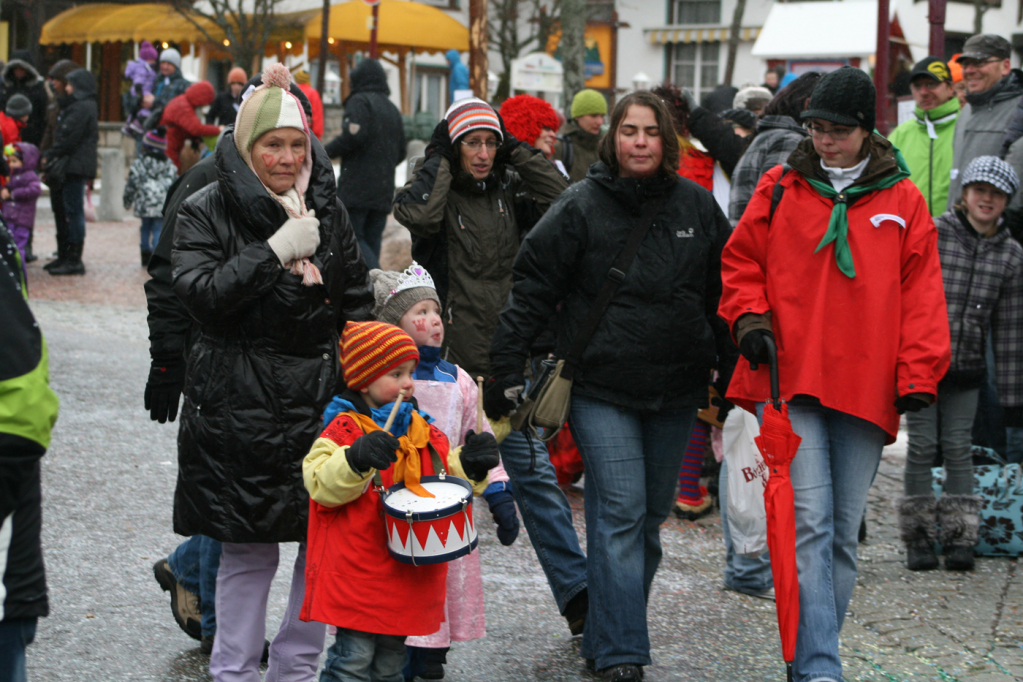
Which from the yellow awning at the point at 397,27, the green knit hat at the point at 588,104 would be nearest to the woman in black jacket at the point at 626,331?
the green knit hat at the point at 588,104

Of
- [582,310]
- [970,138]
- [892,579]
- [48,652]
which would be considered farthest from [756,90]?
[48,652]

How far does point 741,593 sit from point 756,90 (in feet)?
12.7

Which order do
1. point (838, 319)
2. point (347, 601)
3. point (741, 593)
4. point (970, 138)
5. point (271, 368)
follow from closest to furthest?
point (347, 601) < point (271, 368) < point (838, 319) < point (741, 593) < point (970, 138)

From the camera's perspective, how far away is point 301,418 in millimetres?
3658

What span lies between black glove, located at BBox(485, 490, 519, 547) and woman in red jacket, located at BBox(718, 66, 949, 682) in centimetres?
93

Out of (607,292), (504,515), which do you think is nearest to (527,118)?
(607,292)

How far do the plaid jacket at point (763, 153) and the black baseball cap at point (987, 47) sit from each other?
90.9 inches

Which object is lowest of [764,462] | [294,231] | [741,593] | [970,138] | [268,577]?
[741,593]

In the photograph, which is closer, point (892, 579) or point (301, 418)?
point (301, 418)

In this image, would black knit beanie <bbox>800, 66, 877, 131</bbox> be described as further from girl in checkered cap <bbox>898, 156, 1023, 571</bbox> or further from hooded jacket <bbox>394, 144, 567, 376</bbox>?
girl in checkered cap <bbox>898, 156, 1023, 571</bbox>

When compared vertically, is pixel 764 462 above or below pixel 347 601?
above

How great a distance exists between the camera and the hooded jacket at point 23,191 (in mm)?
12617

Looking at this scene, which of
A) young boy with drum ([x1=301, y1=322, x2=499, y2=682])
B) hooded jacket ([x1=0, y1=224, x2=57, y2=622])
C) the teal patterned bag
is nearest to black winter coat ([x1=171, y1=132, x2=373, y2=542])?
young boy with drum ([x1=301, y1=322, x2=499, y2=682])

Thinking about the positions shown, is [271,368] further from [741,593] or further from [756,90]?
[756,90]
